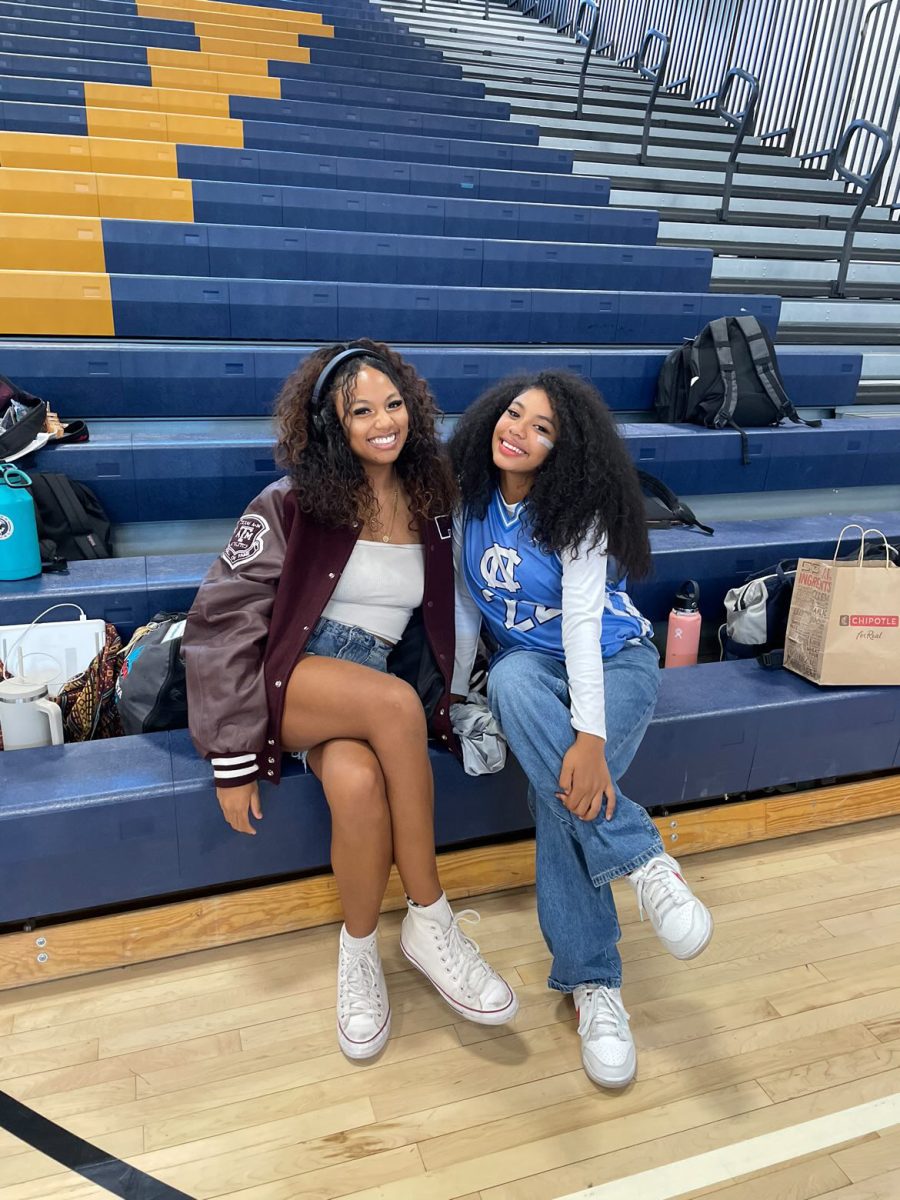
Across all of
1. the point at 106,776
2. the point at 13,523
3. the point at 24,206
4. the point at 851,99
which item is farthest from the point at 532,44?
the point at 106,776

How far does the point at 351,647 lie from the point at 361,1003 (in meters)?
0.56

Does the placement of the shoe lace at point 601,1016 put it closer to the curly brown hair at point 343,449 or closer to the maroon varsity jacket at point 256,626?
the maroon varsity jacket at point 256,626

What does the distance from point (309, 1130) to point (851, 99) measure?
20.9 feet

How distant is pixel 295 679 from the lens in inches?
51.1

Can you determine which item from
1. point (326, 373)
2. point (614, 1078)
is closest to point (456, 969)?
point (614, 1078)

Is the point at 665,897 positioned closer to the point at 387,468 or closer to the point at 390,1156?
the point at 390,1156

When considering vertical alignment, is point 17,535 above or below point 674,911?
above

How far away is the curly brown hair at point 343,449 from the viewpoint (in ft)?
4.38

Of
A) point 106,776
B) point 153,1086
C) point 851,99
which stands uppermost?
point 851,99

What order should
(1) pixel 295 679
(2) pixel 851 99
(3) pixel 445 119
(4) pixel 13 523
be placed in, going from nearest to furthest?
(1) pixel 295 679 < (4) pixel 13 523 < (3) pixel 445 119 < (2) pixel 851 99

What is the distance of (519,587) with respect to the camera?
4.69 ft

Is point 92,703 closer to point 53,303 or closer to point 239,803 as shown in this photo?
point 239,803

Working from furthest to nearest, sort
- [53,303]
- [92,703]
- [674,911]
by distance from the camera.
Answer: [53,303] → [92,703] → [674,911]

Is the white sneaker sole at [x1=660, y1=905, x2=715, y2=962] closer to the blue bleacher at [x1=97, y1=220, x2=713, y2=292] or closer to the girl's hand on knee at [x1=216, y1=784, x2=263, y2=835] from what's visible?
the girl's hand on knee at [x1=216, y1=784, x2=263, y2=835]
